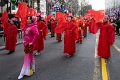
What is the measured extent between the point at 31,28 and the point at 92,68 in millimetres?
2471

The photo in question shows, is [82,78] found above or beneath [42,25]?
beneath

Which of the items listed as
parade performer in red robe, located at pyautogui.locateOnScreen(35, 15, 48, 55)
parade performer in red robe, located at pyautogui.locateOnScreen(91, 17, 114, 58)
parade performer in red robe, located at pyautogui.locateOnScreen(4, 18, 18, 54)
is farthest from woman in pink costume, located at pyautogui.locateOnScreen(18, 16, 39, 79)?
parade performer in red robe, located at pyautogui.locateOnScreen(4, 18, 18, 54)

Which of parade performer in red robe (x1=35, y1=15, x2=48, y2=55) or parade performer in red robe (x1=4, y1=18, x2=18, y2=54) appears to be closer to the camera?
parade performer in red robe (x1=35, y1=15, x2=48, y2=55)

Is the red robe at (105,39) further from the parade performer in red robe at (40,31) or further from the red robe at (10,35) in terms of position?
the red robe at (10,35)

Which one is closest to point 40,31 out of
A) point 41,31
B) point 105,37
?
point 41,31

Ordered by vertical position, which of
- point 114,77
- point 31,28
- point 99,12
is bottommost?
point 114,77

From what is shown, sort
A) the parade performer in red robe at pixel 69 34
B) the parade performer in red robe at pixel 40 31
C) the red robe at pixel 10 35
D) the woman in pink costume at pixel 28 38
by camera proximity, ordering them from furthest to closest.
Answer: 1. the red robe at pixel 10 35
2. the parade performer in red robe at pixel 40 31
3. the parade performer in red robe at pixel 69 34
4. the woman in pink costume at pixel 28 38

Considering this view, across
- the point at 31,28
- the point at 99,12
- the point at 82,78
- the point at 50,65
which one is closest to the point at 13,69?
the point at 50,65

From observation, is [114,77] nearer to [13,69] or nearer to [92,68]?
[92,68]

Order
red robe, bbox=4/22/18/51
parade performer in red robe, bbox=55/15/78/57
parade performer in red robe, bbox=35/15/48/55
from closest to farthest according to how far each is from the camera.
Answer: parade performer in red robe, bbox=55/15/78/57 → parade performer in red robe, bbox=35/15/48/55 → red robe, bbox=4/22/18/51

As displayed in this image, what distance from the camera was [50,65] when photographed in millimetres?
8172

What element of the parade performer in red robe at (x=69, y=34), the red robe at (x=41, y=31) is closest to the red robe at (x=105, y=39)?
the parade performer in red robe at (x=69, y=34)

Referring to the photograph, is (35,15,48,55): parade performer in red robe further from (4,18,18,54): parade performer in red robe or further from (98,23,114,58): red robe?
(98,23,114,58): red robe

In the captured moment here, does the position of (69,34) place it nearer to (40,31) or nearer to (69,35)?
(69,35)
